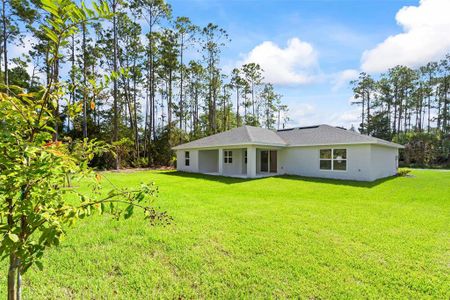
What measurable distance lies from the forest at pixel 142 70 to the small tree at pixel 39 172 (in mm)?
18092

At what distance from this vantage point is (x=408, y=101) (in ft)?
130

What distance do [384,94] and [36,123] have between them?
4917 centimetres

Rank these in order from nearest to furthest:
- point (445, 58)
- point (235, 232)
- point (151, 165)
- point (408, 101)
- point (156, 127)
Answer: point (235, 232), point (151, 165), point (156, 127), point (445, 58), point (408, 101)

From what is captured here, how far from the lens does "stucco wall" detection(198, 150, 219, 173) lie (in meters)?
20.7

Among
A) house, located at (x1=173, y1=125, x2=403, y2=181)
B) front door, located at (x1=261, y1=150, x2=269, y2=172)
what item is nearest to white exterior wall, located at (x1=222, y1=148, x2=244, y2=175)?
house, located at (x1=173, y1=125, x2=403, y2=181)

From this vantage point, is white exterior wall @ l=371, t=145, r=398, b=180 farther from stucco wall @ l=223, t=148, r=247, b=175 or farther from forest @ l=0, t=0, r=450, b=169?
forest @ l=0, t=0, r=450, b=169

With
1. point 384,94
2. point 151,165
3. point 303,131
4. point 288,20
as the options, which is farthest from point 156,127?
point 384,94

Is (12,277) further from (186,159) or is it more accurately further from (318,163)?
(186,159)

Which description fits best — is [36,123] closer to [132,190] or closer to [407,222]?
[132,190]

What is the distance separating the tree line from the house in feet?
76.9

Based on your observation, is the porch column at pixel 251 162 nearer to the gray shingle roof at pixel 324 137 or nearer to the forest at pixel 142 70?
the gray shingle roof at pixel 324 137

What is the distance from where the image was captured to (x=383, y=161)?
17.2 m

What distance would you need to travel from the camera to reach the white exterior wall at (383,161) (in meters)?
15.5

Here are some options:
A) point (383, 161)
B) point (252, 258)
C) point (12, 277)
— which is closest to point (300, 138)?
point (383, 161)
